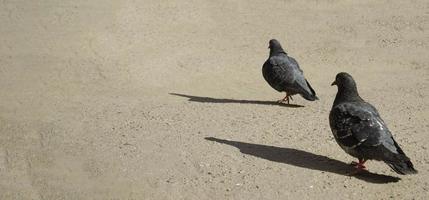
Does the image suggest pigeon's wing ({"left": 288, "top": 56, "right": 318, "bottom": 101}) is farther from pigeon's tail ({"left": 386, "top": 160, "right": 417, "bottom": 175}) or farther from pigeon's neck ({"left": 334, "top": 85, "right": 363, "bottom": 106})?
pigeon's tail ({"left": 386, "top": 160, "right": 417, "bottom": 175})

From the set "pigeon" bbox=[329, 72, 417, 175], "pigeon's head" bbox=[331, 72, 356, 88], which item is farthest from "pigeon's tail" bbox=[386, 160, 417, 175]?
"pigeon's head" bbox=[331, 72, 356, 88]

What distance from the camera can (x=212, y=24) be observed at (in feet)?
53.3

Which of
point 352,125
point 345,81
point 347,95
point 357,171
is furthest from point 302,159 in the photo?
point 345,81

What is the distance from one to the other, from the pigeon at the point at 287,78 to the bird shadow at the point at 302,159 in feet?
7.20

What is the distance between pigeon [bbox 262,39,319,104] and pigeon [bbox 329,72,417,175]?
7.95 ft

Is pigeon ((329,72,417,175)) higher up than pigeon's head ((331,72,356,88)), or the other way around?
pigeon's head ((331,72,356,88))

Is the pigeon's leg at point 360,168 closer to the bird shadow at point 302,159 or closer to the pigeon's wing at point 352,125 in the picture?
the bird shadow at point 302,159

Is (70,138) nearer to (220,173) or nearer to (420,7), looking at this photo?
(220,173)

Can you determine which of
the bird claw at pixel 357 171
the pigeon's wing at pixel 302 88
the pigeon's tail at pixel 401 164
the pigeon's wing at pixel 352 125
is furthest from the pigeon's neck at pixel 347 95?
the pigeon's wing at pixel 302 88

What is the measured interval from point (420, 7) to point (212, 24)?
5.79 m

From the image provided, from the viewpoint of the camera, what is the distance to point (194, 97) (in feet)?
38.3

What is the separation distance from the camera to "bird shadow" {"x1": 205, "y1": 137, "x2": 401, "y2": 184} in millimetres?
8172

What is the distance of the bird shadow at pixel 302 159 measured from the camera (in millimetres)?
8172

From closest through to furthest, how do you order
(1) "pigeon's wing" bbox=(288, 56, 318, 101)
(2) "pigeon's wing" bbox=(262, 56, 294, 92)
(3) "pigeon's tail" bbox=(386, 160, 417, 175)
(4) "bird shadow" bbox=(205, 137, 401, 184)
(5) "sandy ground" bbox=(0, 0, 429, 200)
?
(3) "pigeon's tail" bbox=(386, 160, 417, 175) < (5) "sandy ground" bbox=(0, 0, 429, 200) < (4) "bird shadow" bbox=(205, 137, 401, 184) < (1) "pigeon's wing" bbox=(288, 56, 318, 101) < (2) "pigeon's wing" bbox=(262, 56, 294, 92)
